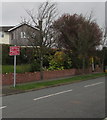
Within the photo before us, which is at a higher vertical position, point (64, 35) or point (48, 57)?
point (64, 35)

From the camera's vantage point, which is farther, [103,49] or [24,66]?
[103,49]

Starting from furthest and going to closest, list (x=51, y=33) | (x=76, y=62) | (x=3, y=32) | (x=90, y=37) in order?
(x=3, y=32) → (x=76, y=62) → (x=90, y=37) → (x=51, y=33)

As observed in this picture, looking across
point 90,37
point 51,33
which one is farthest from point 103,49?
point 51,33

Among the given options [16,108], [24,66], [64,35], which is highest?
[64,35]

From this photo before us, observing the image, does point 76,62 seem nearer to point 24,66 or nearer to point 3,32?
point 24,66

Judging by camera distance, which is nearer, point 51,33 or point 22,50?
point 51,33

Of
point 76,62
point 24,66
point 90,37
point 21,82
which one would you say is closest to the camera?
point 21,82

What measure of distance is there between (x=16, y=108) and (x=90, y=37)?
20197mm

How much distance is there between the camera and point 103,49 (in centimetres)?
3759

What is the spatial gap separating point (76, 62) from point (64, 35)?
11576mm

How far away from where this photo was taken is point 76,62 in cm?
3094

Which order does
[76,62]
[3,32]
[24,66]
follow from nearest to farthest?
[24,66] < [76,62] < [3,32]

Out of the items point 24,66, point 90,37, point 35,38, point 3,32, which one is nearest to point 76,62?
point 90,37

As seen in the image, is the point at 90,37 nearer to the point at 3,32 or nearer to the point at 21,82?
the point at 21,82
